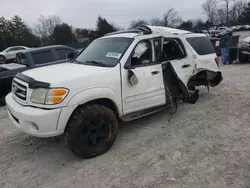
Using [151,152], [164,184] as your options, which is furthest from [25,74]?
[164,184]

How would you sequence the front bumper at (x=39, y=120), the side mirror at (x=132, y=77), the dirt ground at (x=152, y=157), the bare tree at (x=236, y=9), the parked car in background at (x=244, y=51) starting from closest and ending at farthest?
the dirt ground at (x=152, y=157), the front bumper at (x=39, y=120), the side mirror at (x=132, y=77), the parked car in background at (x=244, y=51), the bare tree at (x=236, y=9)

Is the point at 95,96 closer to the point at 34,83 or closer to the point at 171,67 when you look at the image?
the point at 34,83

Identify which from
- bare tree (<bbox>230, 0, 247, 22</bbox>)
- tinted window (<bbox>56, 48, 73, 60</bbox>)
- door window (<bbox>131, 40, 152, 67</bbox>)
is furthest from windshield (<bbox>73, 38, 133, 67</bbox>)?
bare tree (<bbox>230, 0, 247, 22</bbox>)

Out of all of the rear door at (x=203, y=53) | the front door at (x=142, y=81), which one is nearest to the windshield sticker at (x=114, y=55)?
the front door at (x=142, y=81)

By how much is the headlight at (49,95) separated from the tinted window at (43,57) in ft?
14.6

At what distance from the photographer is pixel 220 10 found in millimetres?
77062

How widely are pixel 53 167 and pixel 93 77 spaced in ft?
4.79

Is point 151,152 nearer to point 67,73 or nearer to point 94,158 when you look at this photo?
point 94,158

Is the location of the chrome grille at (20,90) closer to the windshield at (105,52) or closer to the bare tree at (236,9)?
the windshield at (105,52)

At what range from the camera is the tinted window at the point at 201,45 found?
212 inches

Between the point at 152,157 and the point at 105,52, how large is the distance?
206 cm

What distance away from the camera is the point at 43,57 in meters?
7.40

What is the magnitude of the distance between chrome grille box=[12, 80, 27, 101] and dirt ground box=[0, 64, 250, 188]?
1018 mm

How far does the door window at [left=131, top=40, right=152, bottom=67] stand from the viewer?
4.07m
